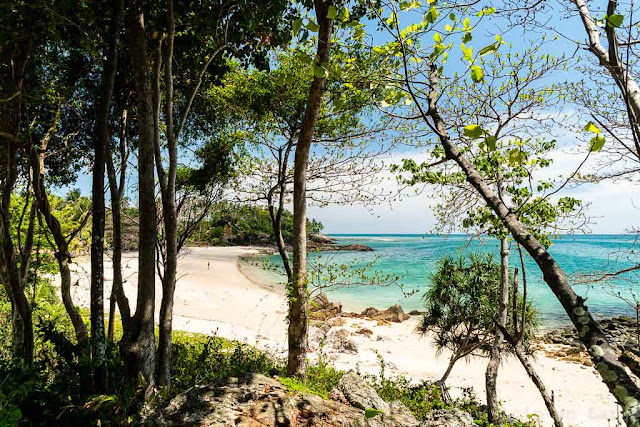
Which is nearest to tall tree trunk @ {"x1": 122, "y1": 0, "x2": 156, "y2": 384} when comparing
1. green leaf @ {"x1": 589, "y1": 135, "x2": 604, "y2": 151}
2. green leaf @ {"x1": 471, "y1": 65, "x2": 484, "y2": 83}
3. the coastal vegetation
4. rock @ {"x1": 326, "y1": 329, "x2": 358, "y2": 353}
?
the coastal vegetation

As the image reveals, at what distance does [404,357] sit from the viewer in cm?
1355

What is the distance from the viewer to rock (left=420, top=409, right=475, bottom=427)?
148 inches

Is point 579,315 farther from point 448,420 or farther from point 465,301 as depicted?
point 465,301

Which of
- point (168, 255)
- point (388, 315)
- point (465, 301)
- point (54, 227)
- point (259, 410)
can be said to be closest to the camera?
point (259, 410)

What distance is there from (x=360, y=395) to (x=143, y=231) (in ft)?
10.8

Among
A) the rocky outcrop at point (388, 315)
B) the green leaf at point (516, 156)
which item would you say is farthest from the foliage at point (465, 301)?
the rocky outcrop at point (388, 315)

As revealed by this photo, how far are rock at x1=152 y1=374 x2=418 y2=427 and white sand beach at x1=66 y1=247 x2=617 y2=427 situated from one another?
2.71 m

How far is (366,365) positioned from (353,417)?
865 cm

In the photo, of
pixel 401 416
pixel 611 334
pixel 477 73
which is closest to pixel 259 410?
pixel 401 416

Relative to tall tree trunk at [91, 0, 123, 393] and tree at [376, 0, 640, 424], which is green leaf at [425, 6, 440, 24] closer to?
tree at [376, 0, 640, 424]

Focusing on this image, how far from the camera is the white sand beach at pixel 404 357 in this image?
9625mm

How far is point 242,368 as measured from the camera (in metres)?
6.00

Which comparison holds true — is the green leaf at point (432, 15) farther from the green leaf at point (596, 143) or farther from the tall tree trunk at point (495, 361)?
the tall tree trunk at point (495, 361)

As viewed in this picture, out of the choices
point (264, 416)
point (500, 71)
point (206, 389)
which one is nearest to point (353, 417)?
point (264, 416)
